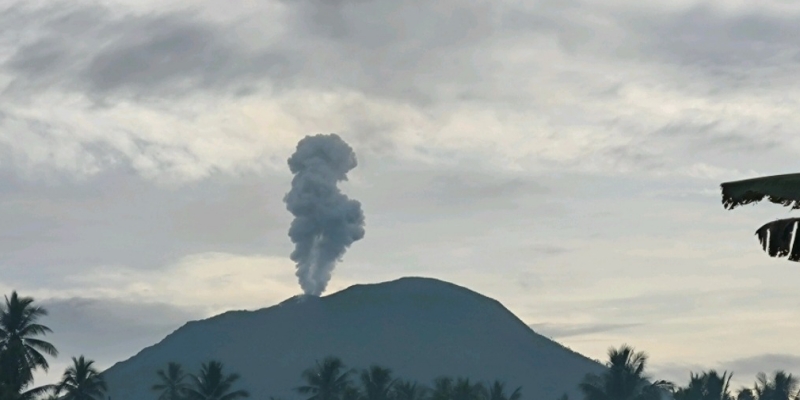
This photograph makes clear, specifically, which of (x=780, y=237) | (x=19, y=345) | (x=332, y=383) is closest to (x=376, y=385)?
(x=332, y=383)

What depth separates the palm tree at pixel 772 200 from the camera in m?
10.8

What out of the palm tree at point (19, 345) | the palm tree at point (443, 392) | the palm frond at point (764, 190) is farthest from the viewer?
the palm tree at point (443, 392)

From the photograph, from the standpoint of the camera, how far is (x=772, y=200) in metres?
10.8

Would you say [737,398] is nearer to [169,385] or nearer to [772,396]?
[772,396]

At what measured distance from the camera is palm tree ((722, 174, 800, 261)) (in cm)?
1075

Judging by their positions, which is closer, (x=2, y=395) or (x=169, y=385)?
(x=2, y=395)

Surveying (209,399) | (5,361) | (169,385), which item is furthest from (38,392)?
(169,385)

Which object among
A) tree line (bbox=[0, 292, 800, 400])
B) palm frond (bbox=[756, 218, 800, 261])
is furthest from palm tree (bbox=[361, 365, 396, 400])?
palm frond (bbox=[756, 218, 800, 261])

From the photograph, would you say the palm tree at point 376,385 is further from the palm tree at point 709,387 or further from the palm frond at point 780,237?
the palm frond at point 780,237

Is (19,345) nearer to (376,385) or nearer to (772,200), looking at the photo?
(376,385)

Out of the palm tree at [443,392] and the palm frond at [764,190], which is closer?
the palm frond at [764,190]

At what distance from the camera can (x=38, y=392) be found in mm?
66812

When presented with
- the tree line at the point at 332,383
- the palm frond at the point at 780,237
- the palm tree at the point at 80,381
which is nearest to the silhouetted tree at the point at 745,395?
the tree line at the point at 332,383

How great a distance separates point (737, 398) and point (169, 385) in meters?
45.6
